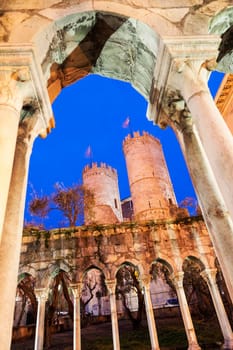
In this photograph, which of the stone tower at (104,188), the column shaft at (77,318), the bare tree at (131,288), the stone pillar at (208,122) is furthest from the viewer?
the stone tower at (104,188)

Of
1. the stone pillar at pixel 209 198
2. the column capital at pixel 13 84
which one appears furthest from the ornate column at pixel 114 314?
the column capital at pixel 13 84

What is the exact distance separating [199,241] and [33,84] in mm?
7179

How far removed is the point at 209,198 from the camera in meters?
2.53

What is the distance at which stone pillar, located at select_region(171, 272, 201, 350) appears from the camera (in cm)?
646

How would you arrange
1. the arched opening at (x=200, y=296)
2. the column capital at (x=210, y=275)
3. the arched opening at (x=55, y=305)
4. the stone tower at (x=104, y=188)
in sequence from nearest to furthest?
the column capital at (x=210, y=275)
the arched opening at (x=55, y=305)
the arched opening at (x=200, y=296)
the stone tower at (x=104, y=188)

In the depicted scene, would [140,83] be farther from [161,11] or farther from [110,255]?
[110,255]

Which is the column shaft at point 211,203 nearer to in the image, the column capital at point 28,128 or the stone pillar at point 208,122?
the stone pillar at point 208,122

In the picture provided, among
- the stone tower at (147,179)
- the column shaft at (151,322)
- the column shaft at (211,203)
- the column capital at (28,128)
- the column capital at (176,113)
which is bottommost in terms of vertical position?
the column shaft at (151,322)

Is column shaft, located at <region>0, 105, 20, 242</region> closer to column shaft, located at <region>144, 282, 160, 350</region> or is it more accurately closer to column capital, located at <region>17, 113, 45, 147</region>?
column capital, located at <region>17, 113, 45, 147</region>

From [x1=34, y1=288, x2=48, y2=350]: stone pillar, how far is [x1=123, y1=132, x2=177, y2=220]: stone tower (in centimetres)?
1455

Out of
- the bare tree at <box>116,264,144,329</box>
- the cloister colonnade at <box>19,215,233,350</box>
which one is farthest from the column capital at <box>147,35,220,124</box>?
the bare tree at <box>116,264,144,329</box>

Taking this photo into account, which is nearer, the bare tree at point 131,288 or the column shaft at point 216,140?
the column shaft at point 216,140

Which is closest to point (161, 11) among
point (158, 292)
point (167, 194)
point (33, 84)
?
point (33, 84)

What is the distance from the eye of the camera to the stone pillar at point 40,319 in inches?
261
